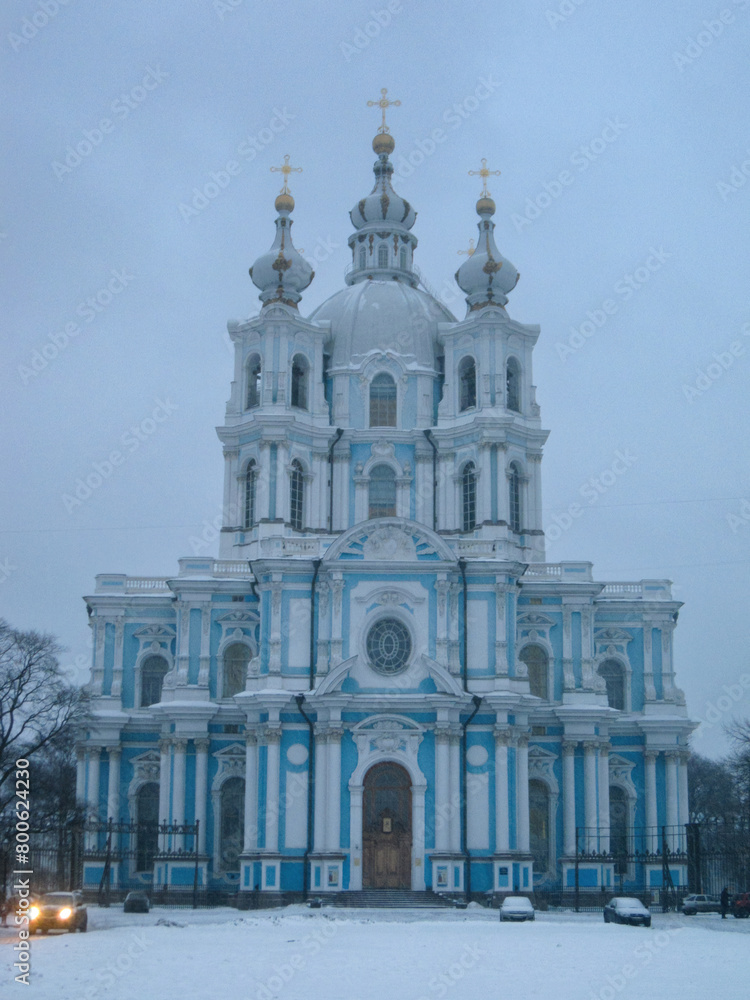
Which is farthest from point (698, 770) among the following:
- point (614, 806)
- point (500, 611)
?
point (500, 611)

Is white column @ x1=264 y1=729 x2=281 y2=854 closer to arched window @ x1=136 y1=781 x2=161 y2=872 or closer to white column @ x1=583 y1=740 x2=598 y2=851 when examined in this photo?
arched window @ x1=136 y1=781 x2=161 y2=872

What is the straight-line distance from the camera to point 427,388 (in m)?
50.5

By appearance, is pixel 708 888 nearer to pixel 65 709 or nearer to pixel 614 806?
pixel 614 806

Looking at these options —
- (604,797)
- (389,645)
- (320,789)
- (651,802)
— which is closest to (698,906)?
(604,797)

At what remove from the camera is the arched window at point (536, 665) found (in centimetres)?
4631

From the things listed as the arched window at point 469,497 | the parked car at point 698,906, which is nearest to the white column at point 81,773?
the arched window at point 469,497

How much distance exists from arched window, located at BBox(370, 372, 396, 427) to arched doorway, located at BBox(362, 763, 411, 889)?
1393 centimetres

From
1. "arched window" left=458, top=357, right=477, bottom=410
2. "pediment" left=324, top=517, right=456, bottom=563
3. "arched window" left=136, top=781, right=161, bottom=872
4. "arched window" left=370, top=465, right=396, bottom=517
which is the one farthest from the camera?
"arched window" left=458, top=357, right=477, bottom=410

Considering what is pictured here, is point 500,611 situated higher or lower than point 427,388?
lower

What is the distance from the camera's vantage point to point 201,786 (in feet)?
147

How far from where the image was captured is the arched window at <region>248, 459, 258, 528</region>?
49.0 meters

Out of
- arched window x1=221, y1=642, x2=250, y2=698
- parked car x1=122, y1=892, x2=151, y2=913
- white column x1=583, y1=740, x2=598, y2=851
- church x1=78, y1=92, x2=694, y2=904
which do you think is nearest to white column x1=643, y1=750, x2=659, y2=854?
church x1=78, y1=92, x2=694, y2=904

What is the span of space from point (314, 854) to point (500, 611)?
30.6 ft

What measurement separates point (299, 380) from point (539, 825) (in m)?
18.0
